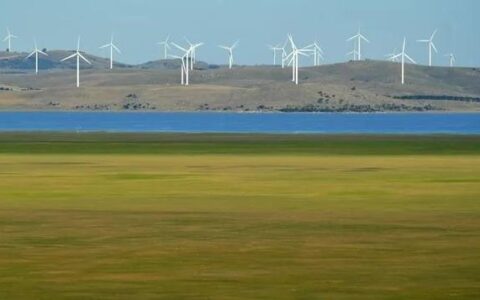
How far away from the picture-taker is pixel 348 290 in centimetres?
2683

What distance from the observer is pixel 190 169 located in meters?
62.2

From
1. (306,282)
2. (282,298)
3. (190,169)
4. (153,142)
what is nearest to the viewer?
(282,298)

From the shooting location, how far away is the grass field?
2758 centimetres

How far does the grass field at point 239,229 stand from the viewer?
27.6 m

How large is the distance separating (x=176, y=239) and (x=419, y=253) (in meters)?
5.86

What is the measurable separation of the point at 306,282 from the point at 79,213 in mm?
14472

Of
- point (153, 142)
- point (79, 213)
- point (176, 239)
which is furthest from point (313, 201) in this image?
point (153, 142)

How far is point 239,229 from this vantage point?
121 ft

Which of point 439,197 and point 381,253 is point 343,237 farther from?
point 439,197

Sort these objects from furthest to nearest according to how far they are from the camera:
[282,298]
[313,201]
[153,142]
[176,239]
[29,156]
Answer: [153,142] → [29,156] → [313,201] → [176,239] → [282,298]

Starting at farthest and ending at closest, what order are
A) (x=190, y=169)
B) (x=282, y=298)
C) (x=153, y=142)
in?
(x=153, y=142) → (x=190, y=169) → (x=282, y=298)

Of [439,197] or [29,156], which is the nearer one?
[439,197]

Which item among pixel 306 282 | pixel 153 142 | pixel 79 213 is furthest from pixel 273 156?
pixel 306 282

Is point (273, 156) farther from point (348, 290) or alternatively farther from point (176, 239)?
point (348, 290)
